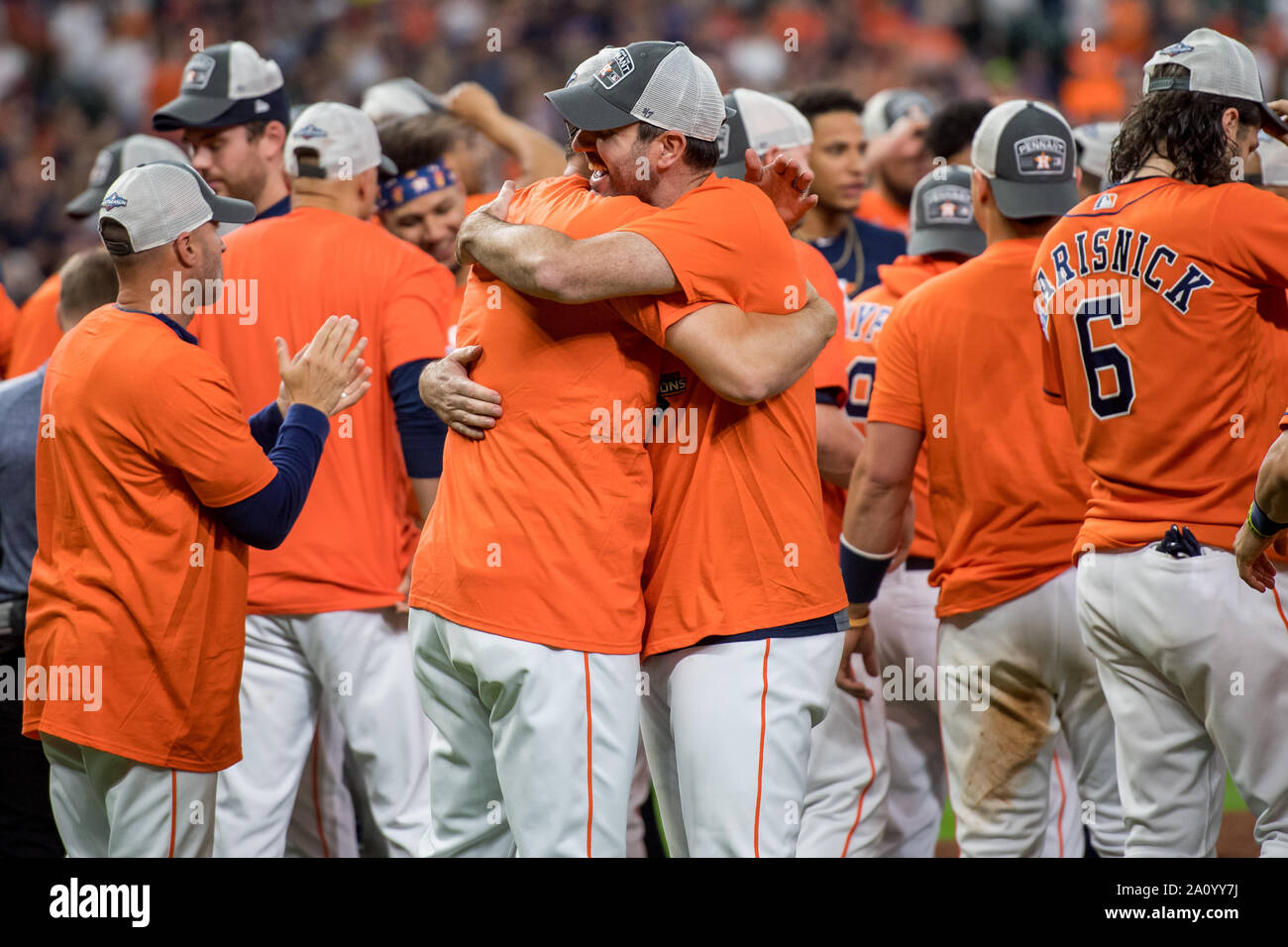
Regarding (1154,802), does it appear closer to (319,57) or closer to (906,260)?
(906,260)

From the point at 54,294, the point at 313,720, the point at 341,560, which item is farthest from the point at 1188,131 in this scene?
the point at 54,294

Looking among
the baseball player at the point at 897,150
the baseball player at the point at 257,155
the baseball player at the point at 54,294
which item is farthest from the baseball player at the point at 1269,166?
the baseball player at the point at 54,294

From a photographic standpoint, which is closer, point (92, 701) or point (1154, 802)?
point (92, 701)

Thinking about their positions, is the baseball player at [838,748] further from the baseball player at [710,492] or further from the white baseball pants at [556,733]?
the white baseball pants at [556,733]

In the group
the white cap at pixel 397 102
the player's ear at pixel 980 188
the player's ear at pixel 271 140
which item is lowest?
the player's ear at pixel 980 188

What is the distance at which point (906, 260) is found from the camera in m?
4.84

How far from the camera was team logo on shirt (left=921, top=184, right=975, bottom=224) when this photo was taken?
15.3ft

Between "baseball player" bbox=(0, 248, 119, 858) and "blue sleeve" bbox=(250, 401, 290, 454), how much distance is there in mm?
620

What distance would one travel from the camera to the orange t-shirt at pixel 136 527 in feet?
10.4

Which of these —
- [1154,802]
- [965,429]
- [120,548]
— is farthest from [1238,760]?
[120,548]

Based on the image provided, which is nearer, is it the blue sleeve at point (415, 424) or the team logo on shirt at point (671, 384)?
the team logo on shirt at point (671, 384)

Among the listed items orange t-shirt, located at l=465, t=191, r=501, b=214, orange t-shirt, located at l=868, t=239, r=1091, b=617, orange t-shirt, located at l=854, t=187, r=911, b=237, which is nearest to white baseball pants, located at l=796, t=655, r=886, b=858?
orange t-shirt, located at l=868, t=239, r=1091, b=617

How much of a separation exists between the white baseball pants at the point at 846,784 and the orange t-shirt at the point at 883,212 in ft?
9.71
